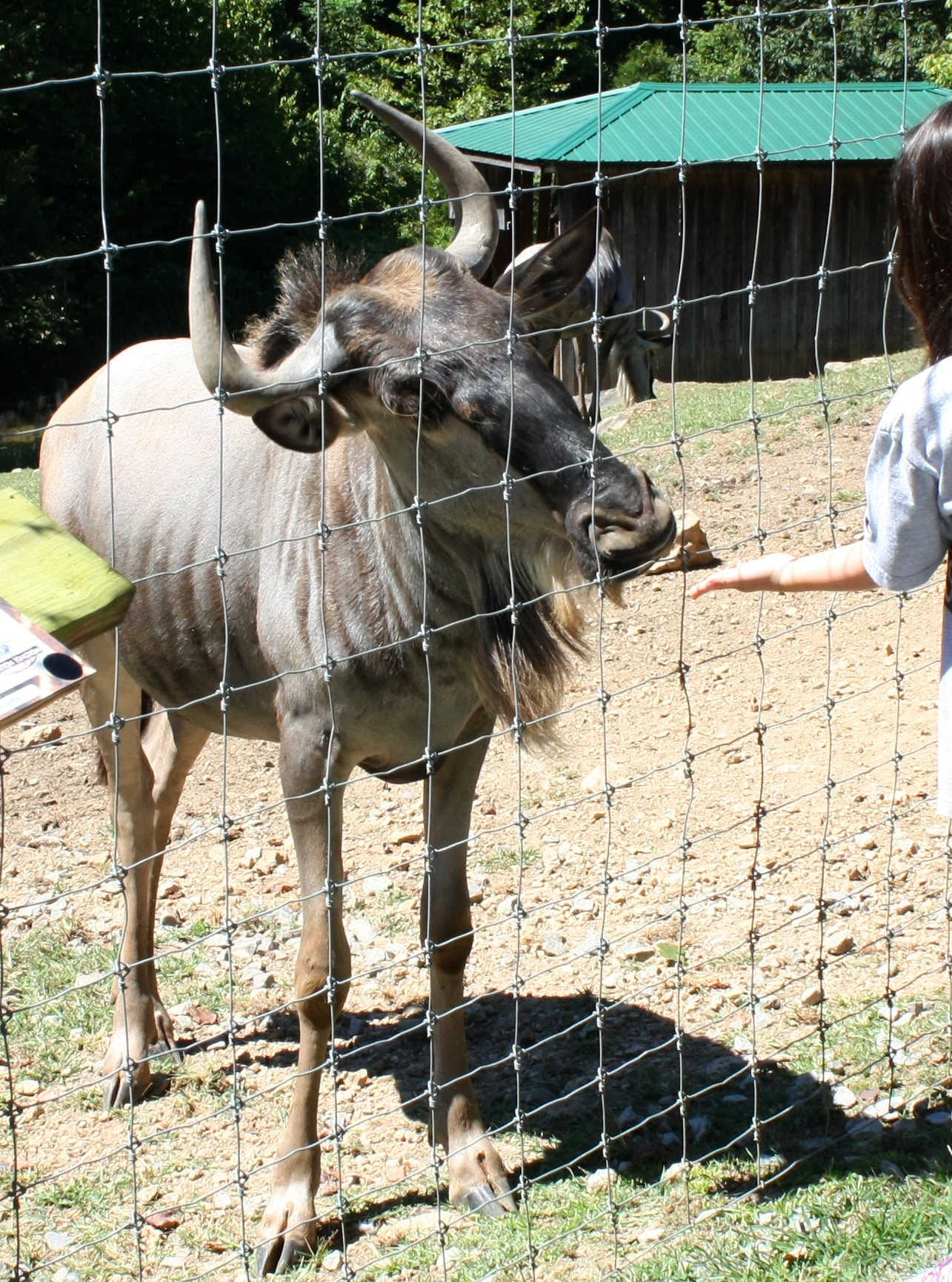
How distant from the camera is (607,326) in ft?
29.0

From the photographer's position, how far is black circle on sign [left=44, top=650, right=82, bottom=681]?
212 cm

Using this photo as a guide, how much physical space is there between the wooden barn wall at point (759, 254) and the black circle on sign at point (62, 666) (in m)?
16.6

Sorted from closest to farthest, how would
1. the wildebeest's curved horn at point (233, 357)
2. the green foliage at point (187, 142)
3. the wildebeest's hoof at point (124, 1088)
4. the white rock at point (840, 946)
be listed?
1. the wildebeest's curved horn at point (233, 357)
2. the wildebeest's hoof at point (124, 1088)
3. the white rock at point (840, 946)
4. the green foliage at point (187, 142)

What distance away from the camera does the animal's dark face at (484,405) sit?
3.00 m

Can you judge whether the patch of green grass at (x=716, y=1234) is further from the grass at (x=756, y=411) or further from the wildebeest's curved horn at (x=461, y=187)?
the grass at (x=756, y=411)

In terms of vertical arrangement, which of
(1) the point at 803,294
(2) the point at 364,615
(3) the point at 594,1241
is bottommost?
(1) the point at 803,294

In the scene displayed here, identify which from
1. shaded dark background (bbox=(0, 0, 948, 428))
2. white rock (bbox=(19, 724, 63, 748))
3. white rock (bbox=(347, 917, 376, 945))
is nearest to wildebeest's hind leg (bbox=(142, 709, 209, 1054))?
white rock (bbox=(347, 917, 376, 945))

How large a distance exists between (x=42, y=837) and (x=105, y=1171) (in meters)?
2.32

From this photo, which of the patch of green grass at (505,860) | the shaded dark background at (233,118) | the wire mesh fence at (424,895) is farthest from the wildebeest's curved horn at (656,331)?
the shaded dark background at (233,118)

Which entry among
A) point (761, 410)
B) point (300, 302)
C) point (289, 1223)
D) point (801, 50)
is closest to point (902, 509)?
point (300, 302)

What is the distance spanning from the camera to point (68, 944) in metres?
4.89

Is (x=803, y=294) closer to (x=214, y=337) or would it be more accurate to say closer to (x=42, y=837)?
(x=42, y=837)

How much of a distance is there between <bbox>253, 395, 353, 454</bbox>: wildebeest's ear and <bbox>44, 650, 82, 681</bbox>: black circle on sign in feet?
3.33

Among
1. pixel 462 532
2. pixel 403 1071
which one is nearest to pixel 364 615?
pixel 462 532
